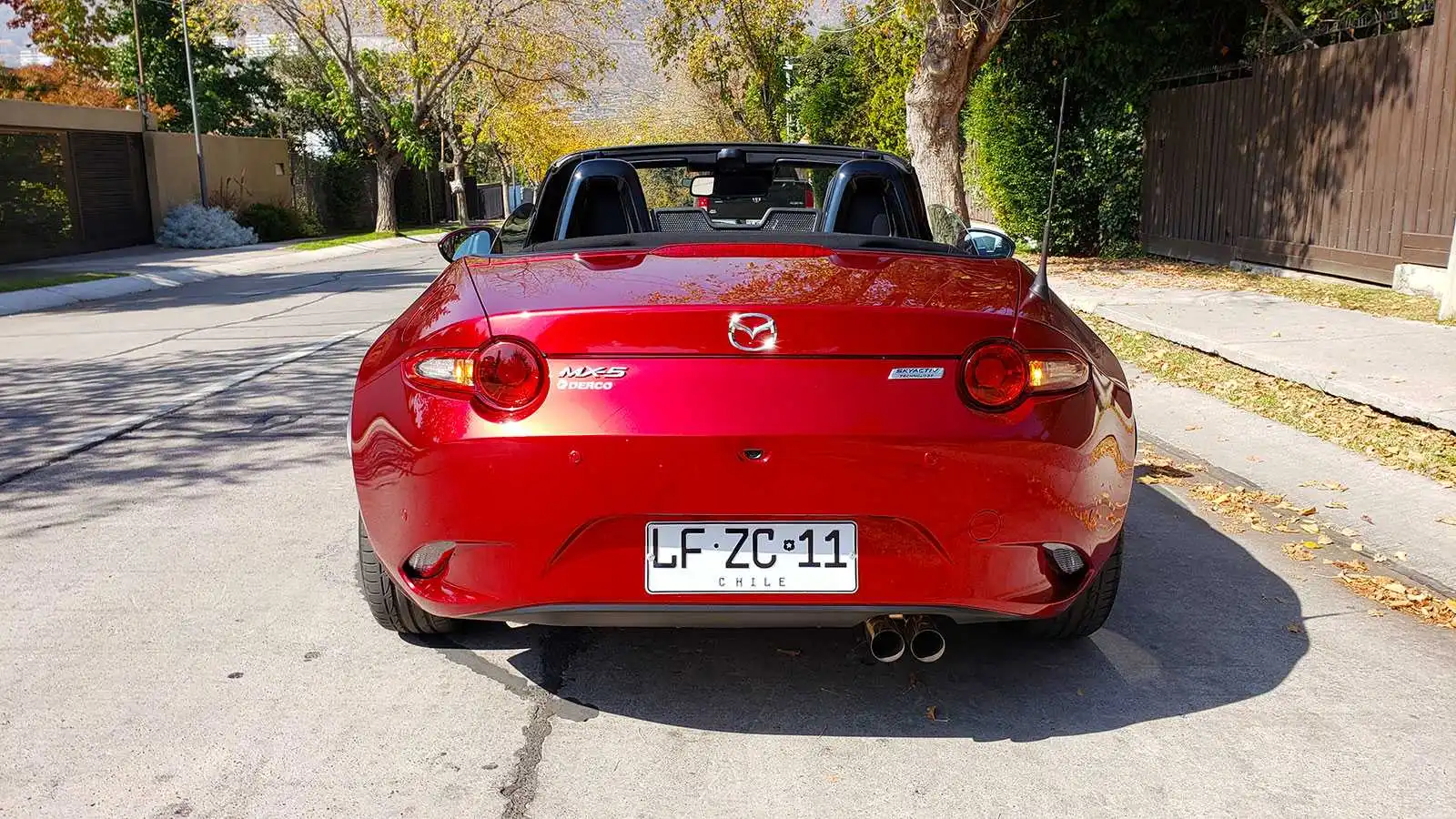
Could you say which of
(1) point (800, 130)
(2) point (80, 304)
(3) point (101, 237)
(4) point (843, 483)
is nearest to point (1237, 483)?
(4) point (843, 483)

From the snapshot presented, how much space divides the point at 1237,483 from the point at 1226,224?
10796 mm

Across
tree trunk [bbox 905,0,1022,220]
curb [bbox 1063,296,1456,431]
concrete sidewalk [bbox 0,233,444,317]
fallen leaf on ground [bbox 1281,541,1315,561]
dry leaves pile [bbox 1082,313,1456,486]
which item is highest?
tree trunk [bbox 905,0,1022,220]

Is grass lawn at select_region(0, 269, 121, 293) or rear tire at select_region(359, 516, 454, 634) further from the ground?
rear tire at select_region(359, 516, 454, 634)

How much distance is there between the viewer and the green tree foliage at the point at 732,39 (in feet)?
111

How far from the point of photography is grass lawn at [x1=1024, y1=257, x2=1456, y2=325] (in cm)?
1104

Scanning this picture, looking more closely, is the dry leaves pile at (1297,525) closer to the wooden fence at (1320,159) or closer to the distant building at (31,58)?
the wooden fence at (1320,159)

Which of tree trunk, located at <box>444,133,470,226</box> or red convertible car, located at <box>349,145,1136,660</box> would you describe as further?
tree trunk, located at <box>444,133,470,226</box>

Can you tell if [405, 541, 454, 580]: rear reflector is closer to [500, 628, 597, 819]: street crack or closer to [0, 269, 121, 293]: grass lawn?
[500, 628, 597, 819]: street crack

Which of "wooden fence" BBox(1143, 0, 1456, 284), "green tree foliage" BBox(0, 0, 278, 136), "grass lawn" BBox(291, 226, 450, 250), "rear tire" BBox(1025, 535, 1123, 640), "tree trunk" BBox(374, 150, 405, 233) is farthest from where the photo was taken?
"green tree foliage" BBox(0, 0, 278, 136)

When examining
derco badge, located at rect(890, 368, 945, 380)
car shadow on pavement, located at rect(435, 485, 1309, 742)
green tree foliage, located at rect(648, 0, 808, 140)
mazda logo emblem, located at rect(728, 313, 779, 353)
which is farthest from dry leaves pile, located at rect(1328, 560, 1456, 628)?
green tree foliage, located at rect(648, 0, 808, 140)

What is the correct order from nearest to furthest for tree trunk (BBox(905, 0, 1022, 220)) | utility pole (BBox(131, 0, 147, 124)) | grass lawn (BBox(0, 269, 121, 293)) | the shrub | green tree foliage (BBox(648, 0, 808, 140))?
tree trunk (BBox(905, 0, 1022, 220)) → grass lawn (BBox(0, 269, 121, 293)) → utility pole (BBox(131, 0, 147, 124)) → the shrub → green tree foliage (BBox(648, 0, 808, 140))

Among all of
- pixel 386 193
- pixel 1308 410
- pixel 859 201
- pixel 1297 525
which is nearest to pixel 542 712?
pixel 859 201

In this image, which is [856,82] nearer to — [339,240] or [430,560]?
[339,240]

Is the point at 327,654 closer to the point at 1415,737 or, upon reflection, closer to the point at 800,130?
the point at 1415,737
